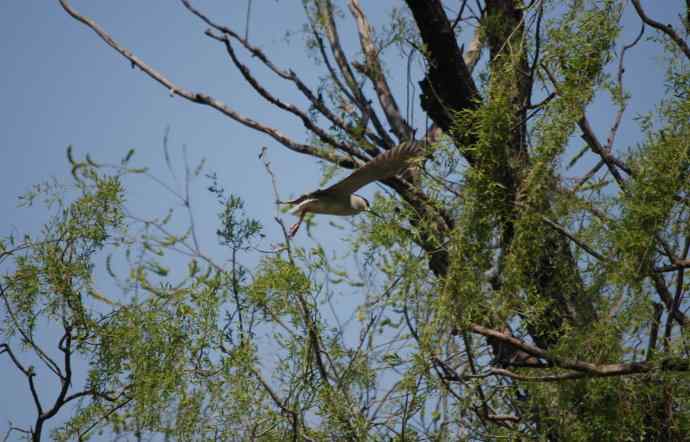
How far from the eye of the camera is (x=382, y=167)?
3.92m

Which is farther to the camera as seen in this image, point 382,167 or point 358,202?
point 358,202

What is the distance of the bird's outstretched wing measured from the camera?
3819mm

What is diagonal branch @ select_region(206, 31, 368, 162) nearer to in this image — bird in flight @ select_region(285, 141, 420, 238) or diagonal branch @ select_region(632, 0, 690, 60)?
bird in flight @ select_region(285, 141, 420, 238)

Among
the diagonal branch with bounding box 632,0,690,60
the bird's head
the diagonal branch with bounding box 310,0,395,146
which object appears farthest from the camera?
the diagonal branch with bounding box 310,0,395,146

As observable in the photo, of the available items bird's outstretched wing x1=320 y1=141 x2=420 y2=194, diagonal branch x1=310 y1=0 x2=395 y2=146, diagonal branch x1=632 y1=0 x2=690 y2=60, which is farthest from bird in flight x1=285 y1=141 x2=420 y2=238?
diagonal branch x1=632 y1=0 x2=690 y2=60

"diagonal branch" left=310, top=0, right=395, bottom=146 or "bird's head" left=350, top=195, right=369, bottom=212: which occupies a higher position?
"diagonal branch" left=310, top=0, right=395, bottom=146

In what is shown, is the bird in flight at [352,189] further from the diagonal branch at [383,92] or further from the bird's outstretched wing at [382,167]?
the diagonal branch at [383,92]

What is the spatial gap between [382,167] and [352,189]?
47cm

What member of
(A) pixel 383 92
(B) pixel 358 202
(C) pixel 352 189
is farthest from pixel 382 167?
(A) pixel 383 92

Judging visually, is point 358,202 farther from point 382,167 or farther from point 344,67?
point 344,67

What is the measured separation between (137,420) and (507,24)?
2.46 m

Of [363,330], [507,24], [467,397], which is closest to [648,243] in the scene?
[467,397]

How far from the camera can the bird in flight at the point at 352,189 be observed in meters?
3.83

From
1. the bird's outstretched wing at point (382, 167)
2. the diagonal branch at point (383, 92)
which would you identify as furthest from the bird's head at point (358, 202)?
the diagonal branch at point (383, 92)
